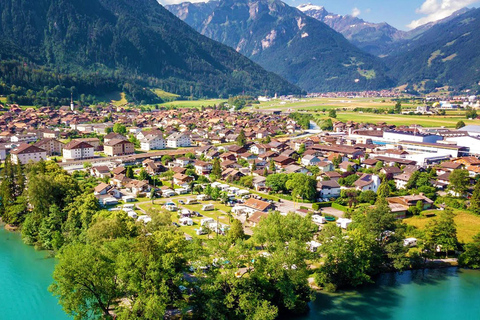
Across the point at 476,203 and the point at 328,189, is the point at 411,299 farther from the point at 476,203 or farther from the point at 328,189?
the point at 328,189

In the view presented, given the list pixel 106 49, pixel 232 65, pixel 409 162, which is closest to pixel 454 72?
pixel 232 65

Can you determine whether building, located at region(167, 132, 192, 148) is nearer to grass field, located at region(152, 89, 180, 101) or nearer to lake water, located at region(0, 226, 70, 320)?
lake water, located at region(0, 226, 70, 320)

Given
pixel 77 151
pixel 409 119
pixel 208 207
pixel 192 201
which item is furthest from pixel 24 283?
pixel 409 119

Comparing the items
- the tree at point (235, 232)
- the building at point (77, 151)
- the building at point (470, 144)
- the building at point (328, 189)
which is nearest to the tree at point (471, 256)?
the building at point (328, 189)

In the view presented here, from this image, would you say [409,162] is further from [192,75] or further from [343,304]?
[192,75]

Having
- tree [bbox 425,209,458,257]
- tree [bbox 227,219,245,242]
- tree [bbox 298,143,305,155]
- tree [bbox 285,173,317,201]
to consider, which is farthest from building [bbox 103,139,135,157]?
tree [bbox 425,209,458,257]

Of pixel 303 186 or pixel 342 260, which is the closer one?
pixel 342 260

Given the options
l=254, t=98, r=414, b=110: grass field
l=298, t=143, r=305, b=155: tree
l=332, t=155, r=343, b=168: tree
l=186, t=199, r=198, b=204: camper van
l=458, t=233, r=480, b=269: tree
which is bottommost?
l=458, t=233, r=480, b=269: tree
